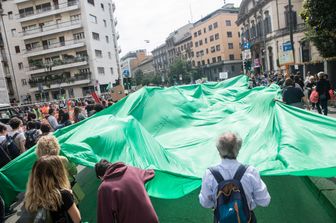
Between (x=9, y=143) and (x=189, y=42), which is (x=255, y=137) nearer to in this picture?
(x=9, y=143)

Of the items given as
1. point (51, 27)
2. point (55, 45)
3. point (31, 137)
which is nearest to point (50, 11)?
point (51, 27)

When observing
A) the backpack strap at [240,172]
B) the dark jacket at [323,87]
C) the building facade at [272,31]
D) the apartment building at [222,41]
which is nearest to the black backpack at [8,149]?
the backpack strap at [240,172]

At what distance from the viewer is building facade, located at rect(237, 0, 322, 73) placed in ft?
125

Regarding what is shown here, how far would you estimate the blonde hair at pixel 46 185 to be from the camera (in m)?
2.86

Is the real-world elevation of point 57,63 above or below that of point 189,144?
above

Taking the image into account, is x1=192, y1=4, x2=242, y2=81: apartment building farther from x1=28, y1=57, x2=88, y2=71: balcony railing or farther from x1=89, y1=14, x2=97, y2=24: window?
x1=28, y1=57, x2=88, y2=71: balcony railing

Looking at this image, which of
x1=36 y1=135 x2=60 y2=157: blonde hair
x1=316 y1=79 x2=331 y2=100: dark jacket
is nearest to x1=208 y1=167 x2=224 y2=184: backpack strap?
x1=36 y1=135 x2=60 y2=157: blonde hair

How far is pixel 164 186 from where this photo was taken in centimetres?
404

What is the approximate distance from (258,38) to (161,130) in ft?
143

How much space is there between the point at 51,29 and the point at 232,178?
47.2m

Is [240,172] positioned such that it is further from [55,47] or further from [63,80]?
[55,47]

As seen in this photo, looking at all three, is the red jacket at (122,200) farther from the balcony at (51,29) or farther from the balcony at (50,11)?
the balcony at (50,11)

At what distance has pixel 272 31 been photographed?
138ft

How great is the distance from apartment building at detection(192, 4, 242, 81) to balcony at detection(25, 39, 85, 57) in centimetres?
3460
